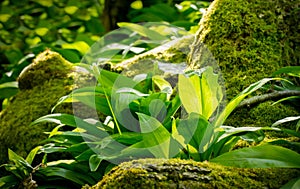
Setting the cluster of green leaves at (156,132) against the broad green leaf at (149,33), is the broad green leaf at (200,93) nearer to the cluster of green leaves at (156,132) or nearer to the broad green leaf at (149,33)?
the cluster of green leaves at (156,132)

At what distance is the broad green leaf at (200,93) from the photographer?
178 cm

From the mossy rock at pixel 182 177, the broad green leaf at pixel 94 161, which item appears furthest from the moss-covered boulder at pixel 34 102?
the mossy rock at pixel 182 177

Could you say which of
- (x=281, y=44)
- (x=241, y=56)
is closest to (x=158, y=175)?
(x=241, y=56)

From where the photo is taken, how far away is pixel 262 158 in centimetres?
154

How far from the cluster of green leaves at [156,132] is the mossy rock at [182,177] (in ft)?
0.15

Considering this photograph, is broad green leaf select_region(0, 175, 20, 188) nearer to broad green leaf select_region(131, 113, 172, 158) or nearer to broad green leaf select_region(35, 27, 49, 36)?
broad green leaf select_region(131, 113, 172, 158)

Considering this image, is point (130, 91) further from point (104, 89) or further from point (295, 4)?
point (295, 4)

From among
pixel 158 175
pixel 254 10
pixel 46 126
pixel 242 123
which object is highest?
pixel 254 10

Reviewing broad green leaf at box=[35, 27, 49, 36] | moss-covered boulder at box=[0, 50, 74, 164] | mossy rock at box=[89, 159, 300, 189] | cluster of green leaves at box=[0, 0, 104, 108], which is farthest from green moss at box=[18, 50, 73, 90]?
broad green leaf at box=[35, 27, 49, 36]

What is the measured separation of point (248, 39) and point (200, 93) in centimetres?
58

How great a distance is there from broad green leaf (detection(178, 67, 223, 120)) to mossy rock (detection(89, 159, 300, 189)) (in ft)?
1.05

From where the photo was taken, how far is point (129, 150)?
5.83ft

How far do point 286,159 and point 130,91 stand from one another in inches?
A: 29.2

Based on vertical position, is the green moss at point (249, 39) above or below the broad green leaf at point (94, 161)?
above
